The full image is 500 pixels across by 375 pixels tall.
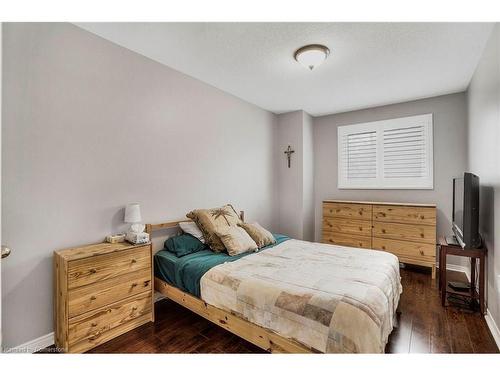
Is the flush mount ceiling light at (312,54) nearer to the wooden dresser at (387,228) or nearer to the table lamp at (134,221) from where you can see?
the table lamp at (134,221)

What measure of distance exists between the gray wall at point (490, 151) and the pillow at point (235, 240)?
2087 mm

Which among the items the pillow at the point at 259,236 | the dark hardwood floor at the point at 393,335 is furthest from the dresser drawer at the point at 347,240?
the pillow at the point at 259,236

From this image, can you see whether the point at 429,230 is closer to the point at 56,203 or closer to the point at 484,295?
the point at 484,295

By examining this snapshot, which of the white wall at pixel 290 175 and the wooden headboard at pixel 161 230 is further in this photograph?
the white wall at pixel 290 175

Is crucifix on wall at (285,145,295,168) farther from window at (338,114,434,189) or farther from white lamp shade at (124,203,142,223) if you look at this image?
white lamp shade at (124,203,142,223)

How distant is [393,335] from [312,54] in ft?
8.46

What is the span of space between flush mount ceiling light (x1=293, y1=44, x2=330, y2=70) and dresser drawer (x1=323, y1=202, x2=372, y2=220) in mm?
2348

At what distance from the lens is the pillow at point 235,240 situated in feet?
8.49

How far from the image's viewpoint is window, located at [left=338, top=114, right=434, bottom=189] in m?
3.80

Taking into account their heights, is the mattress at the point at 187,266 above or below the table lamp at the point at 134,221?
below

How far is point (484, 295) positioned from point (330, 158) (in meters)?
2.86

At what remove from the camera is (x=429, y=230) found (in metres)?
3.41

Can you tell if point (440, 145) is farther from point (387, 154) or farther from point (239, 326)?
point (239, 326)
